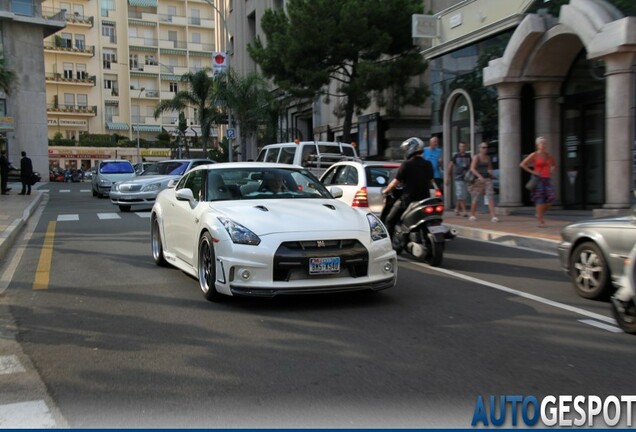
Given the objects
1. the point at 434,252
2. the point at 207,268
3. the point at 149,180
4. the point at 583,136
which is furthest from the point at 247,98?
the point at 207,268

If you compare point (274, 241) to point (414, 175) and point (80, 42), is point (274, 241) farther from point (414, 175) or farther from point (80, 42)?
point (80, 42)

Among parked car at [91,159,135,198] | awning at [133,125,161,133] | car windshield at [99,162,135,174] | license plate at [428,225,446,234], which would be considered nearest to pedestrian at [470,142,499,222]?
license plate at [428,225,446,234]

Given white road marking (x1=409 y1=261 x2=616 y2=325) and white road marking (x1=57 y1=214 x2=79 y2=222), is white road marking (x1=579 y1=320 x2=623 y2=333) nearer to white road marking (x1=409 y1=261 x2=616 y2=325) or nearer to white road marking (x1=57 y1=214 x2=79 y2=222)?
white road marking (x1=409 y1=261 x2=616 y2=325)

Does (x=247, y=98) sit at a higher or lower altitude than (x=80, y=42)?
lower

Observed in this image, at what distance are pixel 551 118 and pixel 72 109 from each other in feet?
223

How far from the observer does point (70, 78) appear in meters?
73.2

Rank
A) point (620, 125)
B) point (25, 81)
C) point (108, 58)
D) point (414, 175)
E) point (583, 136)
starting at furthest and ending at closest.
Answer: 1. point (108, 58)
2. point (25, 81)
3. point (583, 136)
4. point (620, 125)
5. point (414, 175)

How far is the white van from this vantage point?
16.9 m

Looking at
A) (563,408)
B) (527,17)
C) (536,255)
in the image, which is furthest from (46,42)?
(563,408)

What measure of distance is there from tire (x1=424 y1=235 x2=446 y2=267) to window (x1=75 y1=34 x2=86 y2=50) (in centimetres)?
7443

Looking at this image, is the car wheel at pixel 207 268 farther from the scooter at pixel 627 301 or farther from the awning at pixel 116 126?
the awning at pixel 116 126

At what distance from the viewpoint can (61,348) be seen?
5.20 meters

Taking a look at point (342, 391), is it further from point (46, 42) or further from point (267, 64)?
point (46, 42)

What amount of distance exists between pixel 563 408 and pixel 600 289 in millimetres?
3183
